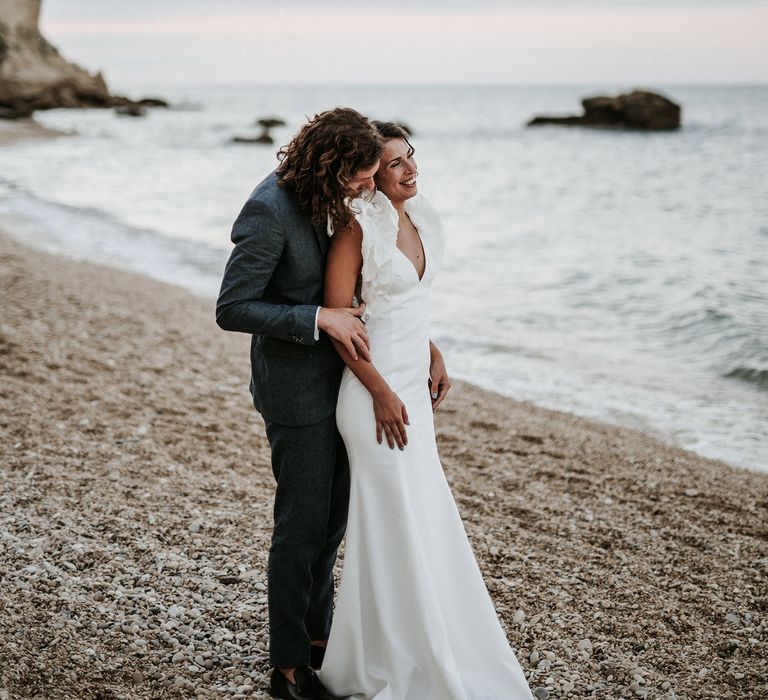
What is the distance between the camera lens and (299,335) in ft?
8.77

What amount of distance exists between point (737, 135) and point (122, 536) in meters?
50.7

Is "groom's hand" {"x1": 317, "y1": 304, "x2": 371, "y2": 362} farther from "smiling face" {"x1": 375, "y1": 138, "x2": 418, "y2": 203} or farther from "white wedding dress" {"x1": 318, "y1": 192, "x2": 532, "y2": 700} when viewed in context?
"smiling face" {"x1": 375, "y1": 138, "x2": 418, "y2": 203}

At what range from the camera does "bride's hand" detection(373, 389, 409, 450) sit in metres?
2.79

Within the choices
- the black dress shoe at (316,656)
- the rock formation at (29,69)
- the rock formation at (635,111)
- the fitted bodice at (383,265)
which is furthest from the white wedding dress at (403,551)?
the rock formation at (635,111)

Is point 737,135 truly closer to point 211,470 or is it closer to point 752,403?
point 752,403

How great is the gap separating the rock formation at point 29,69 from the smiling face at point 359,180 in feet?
158

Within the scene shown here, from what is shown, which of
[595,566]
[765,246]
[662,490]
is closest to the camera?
[595,566]

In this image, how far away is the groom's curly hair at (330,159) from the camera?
8.47 feet

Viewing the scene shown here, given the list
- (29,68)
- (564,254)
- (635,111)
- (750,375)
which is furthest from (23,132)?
(750,375)

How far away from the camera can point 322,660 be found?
128 inches

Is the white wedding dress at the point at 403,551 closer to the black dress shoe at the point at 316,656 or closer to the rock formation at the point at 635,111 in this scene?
the black dress shoe at the point at 316,656

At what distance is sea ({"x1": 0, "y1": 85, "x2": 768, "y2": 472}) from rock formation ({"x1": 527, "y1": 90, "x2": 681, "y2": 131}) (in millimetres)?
16144

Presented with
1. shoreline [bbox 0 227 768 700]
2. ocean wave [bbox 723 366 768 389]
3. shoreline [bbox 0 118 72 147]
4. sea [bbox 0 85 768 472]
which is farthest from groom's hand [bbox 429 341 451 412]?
shoreline [bbox 0 118 72 147]

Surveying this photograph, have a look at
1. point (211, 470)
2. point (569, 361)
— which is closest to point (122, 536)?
point (211, 470)
